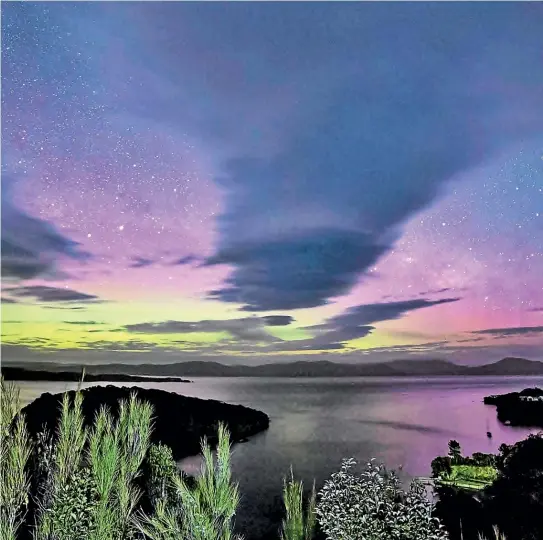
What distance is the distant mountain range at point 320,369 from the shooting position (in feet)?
11.2

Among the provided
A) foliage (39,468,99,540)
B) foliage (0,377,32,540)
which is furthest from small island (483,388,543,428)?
foliage (0,377,32,540)

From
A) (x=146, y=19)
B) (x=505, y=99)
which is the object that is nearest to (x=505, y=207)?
(x=505, y=99)

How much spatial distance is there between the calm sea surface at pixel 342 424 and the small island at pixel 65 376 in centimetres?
6

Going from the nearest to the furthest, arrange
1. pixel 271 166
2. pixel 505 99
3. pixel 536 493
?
pixel 536 493
pixel 505 99
pixel 271 166

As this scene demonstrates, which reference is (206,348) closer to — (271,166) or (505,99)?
(271,166)

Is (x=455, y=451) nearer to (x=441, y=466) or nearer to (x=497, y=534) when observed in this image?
(x=441, y=466)

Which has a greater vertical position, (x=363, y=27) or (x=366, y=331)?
(x=363, y=27)

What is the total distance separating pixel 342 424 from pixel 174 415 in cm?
102

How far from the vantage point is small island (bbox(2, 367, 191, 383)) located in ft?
12.5

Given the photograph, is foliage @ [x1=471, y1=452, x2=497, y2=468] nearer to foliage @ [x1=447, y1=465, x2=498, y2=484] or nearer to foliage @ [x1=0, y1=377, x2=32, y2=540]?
foliage @ [x1=447, y1=465, x2=498, y2=484]

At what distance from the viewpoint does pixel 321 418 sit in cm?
363

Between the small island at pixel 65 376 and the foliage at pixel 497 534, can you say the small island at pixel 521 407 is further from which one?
the small island at pixel 65 376

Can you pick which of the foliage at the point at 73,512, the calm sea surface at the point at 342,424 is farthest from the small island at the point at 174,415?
the foliage at the point at 73,512

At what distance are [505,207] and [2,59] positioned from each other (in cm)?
312
